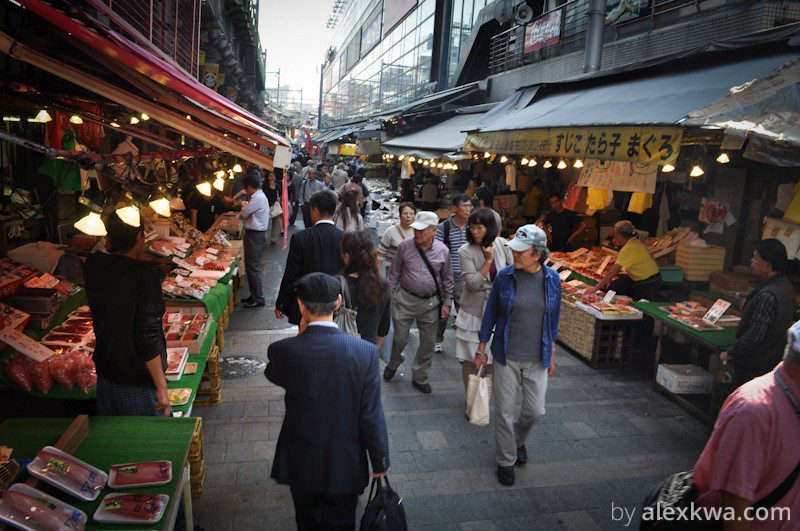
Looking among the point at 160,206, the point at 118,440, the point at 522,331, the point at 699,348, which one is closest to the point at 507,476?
the point at 522,331

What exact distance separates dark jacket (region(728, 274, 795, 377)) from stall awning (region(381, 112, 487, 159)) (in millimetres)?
7107

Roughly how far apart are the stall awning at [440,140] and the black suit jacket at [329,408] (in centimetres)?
902

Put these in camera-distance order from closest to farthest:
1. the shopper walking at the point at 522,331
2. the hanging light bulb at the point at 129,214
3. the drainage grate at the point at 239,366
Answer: the hanging light bulb at the point at 129,214 < the shopper walking at the point at 522,331 < the drainage grate at the point at 239,366

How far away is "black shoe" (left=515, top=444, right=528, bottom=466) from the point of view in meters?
4.99

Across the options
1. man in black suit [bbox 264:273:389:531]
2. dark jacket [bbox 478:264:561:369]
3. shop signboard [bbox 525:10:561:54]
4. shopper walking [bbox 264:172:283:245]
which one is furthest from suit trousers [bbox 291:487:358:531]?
shop signboard [bbox 525:10:561:54]

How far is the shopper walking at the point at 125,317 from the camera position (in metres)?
3.52

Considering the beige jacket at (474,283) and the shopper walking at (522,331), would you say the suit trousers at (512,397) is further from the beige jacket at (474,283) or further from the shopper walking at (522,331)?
the beige jacket at (474,283)

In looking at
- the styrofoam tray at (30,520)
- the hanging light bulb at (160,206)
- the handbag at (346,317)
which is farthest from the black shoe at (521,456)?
the hanging light bulb at (160,206)

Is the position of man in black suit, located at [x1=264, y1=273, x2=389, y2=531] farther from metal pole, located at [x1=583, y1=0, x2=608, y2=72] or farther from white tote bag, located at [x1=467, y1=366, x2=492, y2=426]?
metal pole, located at [x1=583, y1=0, x2=608, y2=72]

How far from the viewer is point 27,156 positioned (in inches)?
320

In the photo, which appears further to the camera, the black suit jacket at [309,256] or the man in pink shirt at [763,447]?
the black suit jacket at [309,256]

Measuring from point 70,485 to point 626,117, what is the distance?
6.01 m

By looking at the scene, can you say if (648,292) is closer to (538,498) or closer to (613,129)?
(613,129)

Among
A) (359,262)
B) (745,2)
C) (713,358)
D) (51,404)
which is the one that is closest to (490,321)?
(359,262)
